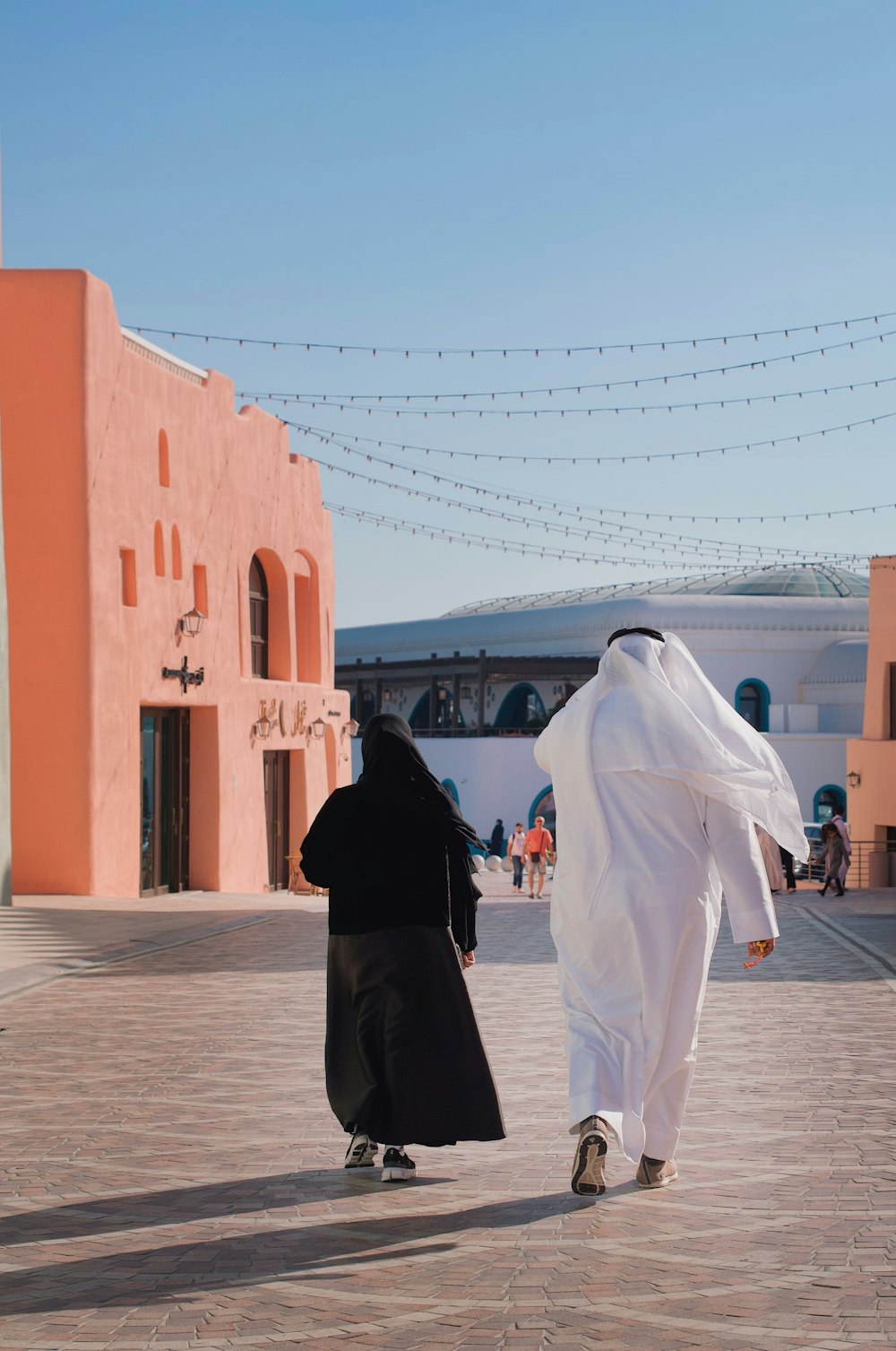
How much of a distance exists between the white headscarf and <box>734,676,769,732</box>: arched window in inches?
1844

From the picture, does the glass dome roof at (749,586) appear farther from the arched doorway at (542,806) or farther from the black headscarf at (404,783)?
the black headscarf at (404,783)

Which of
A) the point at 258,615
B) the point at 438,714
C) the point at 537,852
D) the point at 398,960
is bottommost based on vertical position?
the point at 537,852

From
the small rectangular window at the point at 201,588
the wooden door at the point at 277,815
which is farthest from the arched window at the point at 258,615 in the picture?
the small rectangular window at the point at 201,588

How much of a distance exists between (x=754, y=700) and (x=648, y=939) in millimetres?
48220

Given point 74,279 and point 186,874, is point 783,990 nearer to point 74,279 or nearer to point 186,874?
point 74,279

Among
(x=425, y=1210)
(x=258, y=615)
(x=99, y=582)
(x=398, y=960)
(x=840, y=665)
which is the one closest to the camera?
(x=425, y=1210)

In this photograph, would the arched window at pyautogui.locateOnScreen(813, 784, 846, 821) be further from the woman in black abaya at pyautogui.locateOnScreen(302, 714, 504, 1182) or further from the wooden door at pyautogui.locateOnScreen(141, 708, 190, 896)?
the woman in black abaya at pyautogui.locateOnScreen(302, 714, 504, 1182)

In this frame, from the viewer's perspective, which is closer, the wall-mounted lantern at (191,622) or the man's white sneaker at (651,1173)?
the man's white sneaker at (651,1173)

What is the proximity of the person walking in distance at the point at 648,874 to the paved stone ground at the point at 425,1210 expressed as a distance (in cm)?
33

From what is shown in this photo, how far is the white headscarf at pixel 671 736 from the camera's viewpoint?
20.0ft

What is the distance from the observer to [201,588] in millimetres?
26031

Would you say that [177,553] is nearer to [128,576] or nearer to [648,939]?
[128,576]

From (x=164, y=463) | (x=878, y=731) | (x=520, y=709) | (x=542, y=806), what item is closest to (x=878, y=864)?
(x=878, y=731)

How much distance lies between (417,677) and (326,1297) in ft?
165
